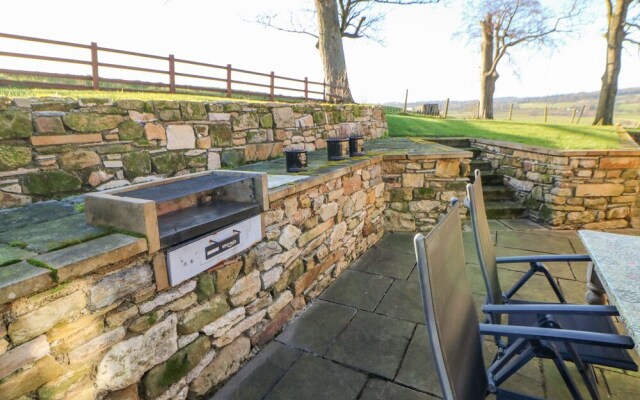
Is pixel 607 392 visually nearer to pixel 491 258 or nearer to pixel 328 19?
pixel 491 258

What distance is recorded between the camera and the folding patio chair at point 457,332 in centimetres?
86

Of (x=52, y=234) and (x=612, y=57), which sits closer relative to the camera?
(x=52, y=234)

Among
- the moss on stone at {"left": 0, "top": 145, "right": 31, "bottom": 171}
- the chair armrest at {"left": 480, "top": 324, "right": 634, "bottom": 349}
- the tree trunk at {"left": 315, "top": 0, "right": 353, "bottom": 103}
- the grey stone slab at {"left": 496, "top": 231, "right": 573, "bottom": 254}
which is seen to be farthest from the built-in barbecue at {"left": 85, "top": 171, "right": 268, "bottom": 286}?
the tree trunk at {"left": 315, "top": 0, "right": 353, "bottom": 103}

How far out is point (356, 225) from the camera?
142 inches

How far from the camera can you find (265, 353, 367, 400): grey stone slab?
1.82 meters

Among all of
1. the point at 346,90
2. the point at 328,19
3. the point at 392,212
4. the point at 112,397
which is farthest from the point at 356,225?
the point at 328,19

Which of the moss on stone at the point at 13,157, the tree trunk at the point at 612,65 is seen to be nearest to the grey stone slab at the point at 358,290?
the moss on stone at the point at 13,157

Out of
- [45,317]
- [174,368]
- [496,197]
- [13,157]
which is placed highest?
[13,157]

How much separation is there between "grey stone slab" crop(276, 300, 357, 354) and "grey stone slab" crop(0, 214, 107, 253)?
1.40 m

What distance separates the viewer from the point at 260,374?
1983 millimetres

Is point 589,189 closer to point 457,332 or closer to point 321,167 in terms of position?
point 321,167

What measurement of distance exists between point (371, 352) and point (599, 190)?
4.36 metres

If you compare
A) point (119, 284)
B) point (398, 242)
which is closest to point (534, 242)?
point (398, 242)

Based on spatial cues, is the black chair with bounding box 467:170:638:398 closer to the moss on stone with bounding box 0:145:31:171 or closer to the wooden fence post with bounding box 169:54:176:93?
the moss on stone with bounding box 0:145:31:171
